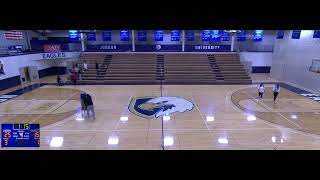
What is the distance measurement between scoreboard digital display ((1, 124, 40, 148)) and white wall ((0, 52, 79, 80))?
12820 mm

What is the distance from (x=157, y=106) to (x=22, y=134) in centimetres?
729

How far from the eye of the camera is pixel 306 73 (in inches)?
569

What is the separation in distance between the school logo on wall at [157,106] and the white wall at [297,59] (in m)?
8.79

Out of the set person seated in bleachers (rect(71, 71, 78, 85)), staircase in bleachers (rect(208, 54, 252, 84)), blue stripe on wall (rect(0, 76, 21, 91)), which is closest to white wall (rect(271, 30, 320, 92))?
staircase in bleachers (rect(208, 54, 252, 84))

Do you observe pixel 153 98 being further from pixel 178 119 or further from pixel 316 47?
pixel 316 47

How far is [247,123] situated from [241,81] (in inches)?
347

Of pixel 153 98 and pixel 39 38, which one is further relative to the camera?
pixel 39 38

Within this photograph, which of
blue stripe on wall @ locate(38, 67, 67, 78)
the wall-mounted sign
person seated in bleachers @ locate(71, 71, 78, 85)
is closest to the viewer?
person seated in bleachers @ locate(71, 71, 78, 85)

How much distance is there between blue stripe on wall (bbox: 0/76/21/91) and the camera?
13.7 metres

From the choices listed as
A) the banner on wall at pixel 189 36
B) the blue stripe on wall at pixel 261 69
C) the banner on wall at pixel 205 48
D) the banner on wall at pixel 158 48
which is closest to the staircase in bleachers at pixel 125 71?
the banner on wall at pixel 158 48

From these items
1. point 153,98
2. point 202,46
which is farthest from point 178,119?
point 202,46

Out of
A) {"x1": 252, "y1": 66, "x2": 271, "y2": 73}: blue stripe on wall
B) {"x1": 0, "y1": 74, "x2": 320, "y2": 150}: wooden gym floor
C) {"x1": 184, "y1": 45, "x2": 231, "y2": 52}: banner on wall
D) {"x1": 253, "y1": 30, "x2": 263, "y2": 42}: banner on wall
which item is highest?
{"x1": 253, "y1": 30, "x2": 263, "y2": 42}: banner on wall

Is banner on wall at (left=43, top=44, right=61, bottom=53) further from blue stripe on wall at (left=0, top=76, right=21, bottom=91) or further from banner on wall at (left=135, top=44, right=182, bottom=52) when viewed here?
banner on wall at (left=135, top=44, right=182, bottom=52)
